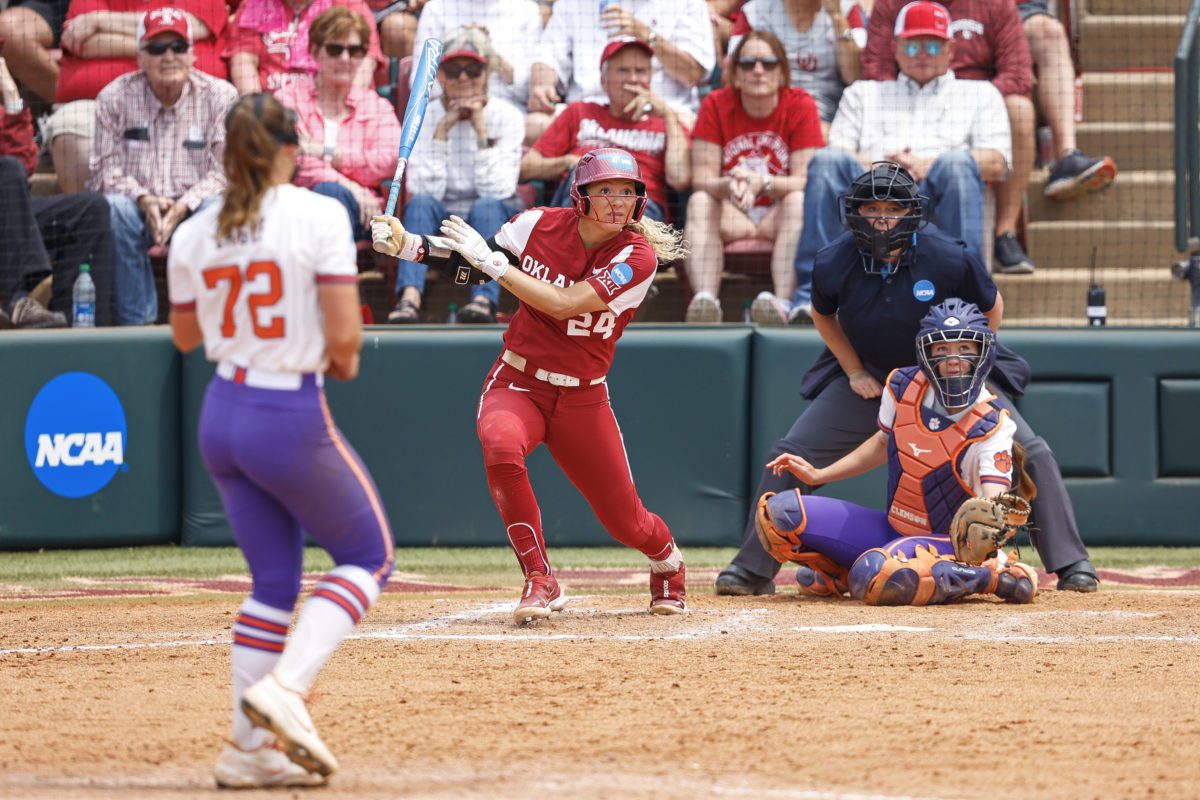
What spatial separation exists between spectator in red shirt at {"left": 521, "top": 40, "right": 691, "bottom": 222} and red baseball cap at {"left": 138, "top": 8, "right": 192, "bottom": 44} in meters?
2.22

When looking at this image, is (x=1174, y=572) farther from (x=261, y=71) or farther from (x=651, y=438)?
(x=261, y=71)

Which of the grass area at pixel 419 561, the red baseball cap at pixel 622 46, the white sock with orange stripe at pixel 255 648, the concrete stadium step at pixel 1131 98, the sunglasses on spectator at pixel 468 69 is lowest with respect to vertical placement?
the grass area at pixel 419 561

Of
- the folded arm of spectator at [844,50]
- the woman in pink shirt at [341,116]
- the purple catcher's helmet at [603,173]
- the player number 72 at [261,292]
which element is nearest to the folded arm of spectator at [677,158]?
the folded arm of spectator at [844,50]

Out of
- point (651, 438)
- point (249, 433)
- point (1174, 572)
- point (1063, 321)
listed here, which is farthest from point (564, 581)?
point (249, 433)

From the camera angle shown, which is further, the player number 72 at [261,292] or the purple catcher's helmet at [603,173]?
the purple catcher's helmet at [603,173]

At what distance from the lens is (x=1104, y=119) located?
1108cm

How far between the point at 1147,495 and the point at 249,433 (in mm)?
6700

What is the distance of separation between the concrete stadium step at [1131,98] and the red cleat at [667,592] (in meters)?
6.55

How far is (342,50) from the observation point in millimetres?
9539

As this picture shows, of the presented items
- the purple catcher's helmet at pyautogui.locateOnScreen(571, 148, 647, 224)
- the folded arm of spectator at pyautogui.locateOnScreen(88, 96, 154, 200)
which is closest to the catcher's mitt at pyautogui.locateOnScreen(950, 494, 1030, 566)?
the purple catcher's helmet at pyautogui.locateOnScreen(571, 148, 647, 224)

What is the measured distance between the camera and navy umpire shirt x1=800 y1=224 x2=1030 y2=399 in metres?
6.62

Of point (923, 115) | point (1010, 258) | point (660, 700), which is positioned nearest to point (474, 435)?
point (923, 115)

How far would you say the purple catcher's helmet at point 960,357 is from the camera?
610cm

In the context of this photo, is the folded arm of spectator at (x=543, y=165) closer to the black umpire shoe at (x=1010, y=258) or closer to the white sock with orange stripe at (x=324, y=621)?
the black umpire shoe at (x=1010, y=258)
